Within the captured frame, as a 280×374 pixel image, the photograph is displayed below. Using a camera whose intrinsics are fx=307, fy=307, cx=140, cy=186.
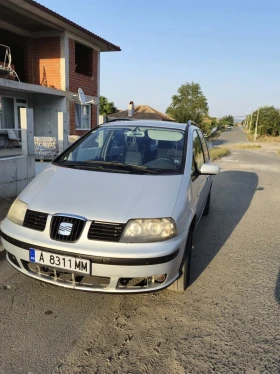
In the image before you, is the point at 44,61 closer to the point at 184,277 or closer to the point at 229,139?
the point at 184,277

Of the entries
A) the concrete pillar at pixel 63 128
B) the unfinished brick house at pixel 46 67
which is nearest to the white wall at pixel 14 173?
the concrete pillar at pixel 63 128

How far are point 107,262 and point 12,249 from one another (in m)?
0.93

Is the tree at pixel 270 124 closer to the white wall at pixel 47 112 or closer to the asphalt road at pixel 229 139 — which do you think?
the asphalt road at pixel 229 139

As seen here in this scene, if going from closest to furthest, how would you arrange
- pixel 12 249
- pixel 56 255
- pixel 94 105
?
pixel 56 255 → pixel 12 249 → pixel 94 105

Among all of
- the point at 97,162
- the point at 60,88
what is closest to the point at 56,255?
the point at 97,162

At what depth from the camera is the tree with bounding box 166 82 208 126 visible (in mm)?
45688

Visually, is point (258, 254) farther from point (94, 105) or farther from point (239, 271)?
point (94, 105)

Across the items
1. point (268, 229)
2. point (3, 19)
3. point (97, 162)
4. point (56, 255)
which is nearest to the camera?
point (56, 255)

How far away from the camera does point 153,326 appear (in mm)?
2588

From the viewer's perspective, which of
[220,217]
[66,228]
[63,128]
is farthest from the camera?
[63,128]

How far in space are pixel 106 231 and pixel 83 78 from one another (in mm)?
15777

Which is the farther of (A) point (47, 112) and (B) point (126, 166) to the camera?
(A) point (47, 112)

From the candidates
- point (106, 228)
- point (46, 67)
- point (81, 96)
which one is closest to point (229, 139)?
point (81, 96)

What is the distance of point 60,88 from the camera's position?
596 inches
